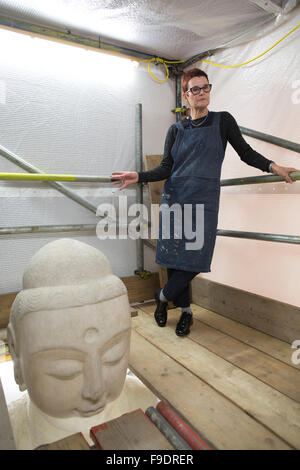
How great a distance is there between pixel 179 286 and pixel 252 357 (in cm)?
63

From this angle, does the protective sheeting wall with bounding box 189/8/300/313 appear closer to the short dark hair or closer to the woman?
the woman

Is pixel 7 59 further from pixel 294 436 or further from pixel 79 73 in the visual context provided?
pixel 294 436

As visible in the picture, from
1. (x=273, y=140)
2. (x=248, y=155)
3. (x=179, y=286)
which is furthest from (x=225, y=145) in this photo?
(x=179, y=286)

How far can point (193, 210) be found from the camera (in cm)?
213

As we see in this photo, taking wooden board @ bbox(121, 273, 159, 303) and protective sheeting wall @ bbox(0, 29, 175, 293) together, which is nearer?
protective sheeting wall @ bbox(0, 29, 175, 293)

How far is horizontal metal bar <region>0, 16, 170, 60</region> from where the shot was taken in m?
2.34

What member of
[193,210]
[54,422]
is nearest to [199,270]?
[193,210]

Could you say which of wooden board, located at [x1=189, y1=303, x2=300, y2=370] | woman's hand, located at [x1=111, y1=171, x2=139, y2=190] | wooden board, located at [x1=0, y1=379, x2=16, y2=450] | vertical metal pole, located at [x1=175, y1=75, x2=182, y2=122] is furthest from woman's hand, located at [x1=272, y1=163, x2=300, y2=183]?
wooden board, located at [x1=0, y1=379, x2=16, y2=450]

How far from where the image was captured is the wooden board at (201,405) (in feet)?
4.14

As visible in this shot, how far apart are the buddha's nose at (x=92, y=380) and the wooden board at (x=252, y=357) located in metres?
1.01

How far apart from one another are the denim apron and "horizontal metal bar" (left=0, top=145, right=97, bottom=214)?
844mm

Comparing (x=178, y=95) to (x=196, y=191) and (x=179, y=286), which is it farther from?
(x=179, y=286)

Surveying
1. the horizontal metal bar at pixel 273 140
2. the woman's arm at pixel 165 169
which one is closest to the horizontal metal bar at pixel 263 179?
the horizontal metal bar at pixel 273 140

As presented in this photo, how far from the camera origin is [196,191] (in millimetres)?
2107
